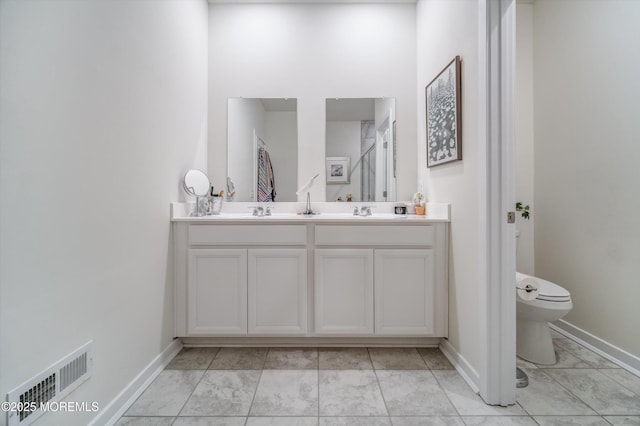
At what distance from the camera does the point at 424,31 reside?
2.14 metres

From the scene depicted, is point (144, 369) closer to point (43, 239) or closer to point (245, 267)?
point (245, 267)

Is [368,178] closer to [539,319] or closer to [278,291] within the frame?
[278,291]

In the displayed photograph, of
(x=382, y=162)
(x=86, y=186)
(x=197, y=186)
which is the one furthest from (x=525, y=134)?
(x=86, y=186)

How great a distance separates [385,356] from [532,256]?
159 centimetres

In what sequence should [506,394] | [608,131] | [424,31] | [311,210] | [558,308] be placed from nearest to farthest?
[506,394] → [558,308] → [608,131] → [424,31] → [311,210]

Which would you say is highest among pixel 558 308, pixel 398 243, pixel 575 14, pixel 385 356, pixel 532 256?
pixel 575 14

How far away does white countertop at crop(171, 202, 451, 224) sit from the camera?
177cm

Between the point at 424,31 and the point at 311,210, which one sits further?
the point at 311,210

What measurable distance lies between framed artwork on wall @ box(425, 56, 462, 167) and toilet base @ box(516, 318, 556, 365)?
116cm

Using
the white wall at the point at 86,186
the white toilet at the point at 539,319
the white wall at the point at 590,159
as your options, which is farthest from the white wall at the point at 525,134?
the white wall at the point at 86,186

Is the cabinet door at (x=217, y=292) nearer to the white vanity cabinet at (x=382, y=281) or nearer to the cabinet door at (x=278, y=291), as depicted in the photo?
the cabinet door at (x=278, y=291)

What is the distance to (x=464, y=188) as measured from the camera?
1.56 metres

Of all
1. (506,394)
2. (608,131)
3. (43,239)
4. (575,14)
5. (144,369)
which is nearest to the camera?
(43,239)

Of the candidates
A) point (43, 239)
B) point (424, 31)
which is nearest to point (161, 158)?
point (43, 239)
